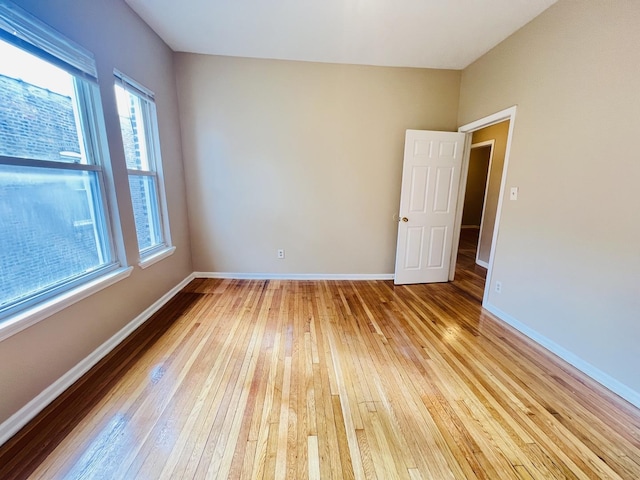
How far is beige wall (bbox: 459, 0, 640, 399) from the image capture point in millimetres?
1589

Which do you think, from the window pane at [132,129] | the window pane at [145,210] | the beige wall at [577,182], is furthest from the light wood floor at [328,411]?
the window pane at [132,129]

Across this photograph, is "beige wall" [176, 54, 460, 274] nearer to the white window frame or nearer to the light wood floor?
the white window frame

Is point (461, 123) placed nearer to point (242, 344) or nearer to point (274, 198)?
point (274, 198)

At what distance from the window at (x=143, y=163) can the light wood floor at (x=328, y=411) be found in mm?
979

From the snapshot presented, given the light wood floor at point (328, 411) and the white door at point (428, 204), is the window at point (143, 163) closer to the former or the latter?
the light wood floor at point (328, 411)

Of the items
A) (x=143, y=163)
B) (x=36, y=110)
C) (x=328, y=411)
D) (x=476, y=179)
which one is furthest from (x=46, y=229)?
(x=476, y=179)

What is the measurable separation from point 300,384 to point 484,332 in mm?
1830

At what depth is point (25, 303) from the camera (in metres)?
Answer: 1.41

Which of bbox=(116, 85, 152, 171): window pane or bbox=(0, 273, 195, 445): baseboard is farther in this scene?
bbox=(116, 85, 152, 171): window pane

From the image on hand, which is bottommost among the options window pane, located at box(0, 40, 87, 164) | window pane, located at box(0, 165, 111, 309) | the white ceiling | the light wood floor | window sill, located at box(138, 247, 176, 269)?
the light wood floor

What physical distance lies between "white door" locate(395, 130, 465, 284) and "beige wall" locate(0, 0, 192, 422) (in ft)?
9.50

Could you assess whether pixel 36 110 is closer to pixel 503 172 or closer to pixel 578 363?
pixel 503 172

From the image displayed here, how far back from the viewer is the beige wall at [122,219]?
1.38 metres

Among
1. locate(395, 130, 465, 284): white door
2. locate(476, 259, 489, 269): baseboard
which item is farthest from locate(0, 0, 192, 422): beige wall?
locate(476, 259, 489, 269): baseboard
